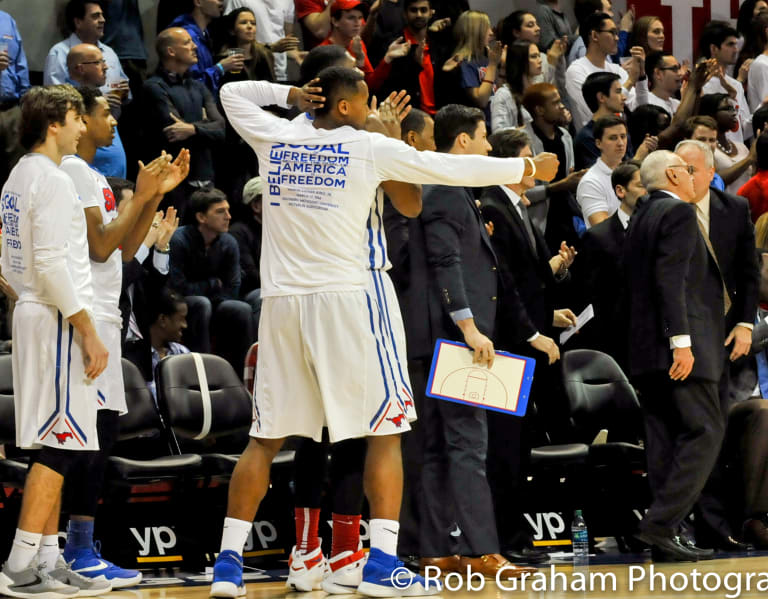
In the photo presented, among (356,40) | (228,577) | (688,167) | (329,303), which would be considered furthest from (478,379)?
(356,40)

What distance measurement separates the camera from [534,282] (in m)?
6.61

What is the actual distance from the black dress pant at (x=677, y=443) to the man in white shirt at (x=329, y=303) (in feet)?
5.97

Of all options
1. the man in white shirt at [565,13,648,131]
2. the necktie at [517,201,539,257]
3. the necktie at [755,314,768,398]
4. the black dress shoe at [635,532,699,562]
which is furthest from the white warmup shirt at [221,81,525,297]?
the man in white shirt at [565,13,648,131]

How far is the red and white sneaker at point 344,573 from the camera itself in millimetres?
A: 5270

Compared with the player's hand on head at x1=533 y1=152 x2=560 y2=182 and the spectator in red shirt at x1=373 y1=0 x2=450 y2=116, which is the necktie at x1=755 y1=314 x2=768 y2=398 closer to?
the player's hand on head at x1=533 y1=152 x2=560 y2=182

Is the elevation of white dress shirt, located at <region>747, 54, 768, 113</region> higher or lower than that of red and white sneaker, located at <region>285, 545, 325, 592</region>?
higher

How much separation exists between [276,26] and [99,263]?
598 cm

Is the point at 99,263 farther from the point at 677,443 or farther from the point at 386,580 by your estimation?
the point at 677,443

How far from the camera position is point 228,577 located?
16.4ft

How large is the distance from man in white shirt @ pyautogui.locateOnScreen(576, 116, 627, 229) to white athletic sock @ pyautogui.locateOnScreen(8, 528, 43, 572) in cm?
544

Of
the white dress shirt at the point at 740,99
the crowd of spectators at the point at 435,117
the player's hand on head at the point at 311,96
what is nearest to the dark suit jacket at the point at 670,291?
the crowd of spectators at the point at 435,117

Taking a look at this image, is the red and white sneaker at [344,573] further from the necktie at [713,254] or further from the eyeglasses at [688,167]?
the eyeglasses at [688,167]

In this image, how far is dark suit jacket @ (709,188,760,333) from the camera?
698 centimetres

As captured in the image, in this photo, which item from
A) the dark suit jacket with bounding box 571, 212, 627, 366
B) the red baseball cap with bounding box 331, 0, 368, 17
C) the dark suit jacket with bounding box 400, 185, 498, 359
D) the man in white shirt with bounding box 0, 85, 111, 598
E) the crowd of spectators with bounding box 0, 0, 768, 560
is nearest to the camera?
the man in white shirt with bounding box 0, 85, 111, 598
